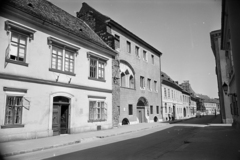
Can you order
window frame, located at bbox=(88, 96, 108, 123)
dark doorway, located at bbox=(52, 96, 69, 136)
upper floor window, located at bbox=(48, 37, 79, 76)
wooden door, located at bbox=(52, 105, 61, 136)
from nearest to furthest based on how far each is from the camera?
wooden door, located at bbox=(52, 105, 61, 136), dark doorway, located at bbox=(52, 96, 69, 136), upper floor window, located at bbox=(48, 37, 79, 76), window frame, located at bbox=(88, 96, 108, 123)

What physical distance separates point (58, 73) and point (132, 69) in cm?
1334

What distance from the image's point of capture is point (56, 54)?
14.1 metres

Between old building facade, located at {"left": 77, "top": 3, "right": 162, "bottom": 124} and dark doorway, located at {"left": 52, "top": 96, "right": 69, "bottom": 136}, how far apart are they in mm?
8284

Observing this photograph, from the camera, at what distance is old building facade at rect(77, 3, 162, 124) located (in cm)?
2239

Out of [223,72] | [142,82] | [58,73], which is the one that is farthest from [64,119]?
[223,72]

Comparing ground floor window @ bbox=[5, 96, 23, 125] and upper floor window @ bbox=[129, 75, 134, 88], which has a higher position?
upper floor window @ bbox=[129, 75, 134, 88]

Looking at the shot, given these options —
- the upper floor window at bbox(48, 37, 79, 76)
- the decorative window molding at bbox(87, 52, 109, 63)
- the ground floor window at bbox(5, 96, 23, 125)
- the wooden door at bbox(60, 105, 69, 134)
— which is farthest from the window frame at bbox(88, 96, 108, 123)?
the ground floor window at bbox(5, 96, 23, 125)

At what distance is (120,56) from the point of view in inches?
917

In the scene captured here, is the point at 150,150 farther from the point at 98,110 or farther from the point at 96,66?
the point at 96,66

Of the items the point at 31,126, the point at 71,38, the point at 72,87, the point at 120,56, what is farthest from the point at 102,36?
the point at 31,126

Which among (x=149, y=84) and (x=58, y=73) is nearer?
(x=58, y=73)

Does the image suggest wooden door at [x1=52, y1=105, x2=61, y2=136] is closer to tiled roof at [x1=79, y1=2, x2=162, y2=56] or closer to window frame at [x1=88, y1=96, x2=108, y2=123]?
window frame at [x1=88, y1=96, x2=108, y2=123]

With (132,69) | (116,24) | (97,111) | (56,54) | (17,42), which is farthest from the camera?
(132,69)

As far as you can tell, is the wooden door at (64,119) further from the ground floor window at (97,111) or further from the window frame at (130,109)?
the window frame at (130,109)
